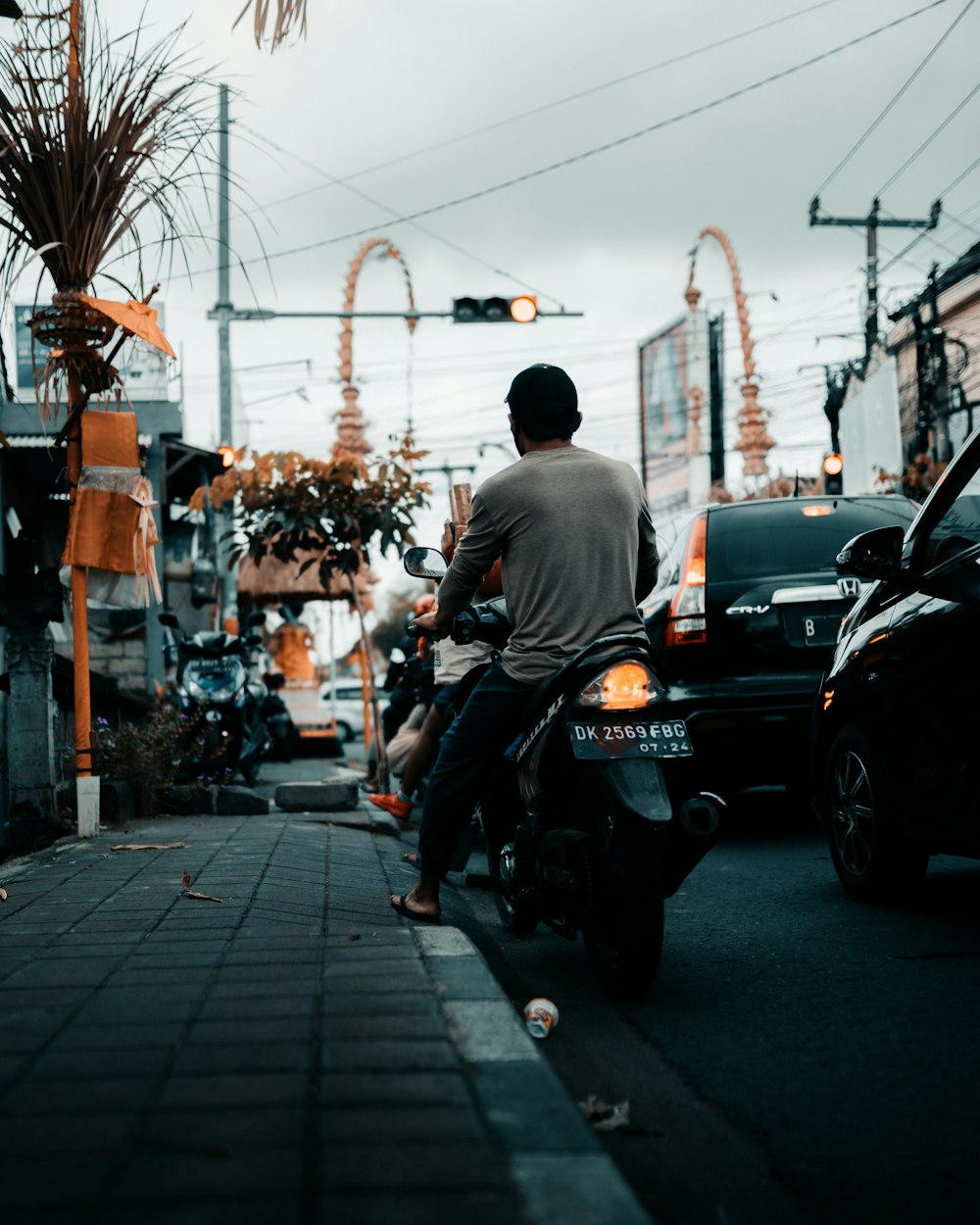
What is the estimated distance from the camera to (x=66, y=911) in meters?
5.12

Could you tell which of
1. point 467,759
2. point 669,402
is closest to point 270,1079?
point 467,759

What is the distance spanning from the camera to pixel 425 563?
5086mm

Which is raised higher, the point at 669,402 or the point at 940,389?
the point at 669,402

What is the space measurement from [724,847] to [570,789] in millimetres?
3426

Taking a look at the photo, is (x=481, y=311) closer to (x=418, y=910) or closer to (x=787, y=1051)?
(x=418, y=910)

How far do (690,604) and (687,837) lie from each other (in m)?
3.53

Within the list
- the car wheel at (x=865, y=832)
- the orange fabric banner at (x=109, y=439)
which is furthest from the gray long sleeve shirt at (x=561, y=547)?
the orange fabric banner at (x=109, y=439)

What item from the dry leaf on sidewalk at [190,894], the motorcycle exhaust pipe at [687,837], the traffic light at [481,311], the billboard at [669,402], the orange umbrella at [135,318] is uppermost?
the billboard at [669,402]

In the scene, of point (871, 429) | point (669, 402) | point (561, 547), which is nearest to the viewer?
point (561, 547)

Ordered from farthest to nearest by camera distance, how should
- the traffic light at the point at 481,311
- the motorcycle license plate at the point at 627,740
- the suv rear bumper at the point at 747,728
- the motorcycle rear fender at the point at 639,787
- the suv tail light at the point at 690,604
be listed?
the traffic light at the point at 481,311 < the suv tail light at the point at 690,604 < the suv rear bumper at the point at 747,728 < the motorcycle license plate at the point at 627,740 < the motorcycle rear fender at the point at 639,787

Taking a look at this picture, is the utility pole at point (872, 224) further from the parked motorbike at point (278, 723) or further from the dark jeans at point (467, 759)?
the dark jeans at point (467, 759)

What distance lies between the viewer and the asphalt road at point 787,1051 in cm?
274

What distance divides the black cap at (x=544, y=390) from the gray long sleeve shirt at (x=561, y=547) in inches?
6.4

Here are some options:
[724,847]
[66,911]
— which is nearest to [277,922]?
[66,911]
